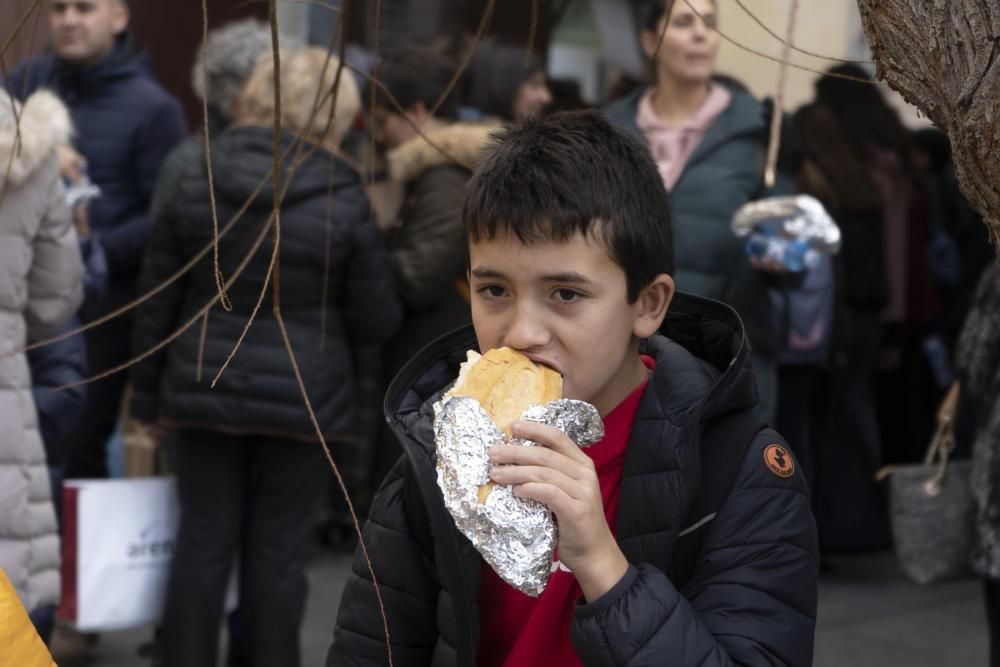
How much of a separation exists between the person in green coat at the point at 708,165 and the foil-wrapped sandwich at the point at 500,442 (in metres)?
2.65

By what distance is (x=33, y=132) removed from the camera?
12.9ft

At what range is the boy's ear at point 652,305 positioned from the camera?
2.09 metres

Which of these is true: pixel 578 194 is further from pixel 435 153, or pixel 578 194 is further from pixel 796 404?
pixel 796 404

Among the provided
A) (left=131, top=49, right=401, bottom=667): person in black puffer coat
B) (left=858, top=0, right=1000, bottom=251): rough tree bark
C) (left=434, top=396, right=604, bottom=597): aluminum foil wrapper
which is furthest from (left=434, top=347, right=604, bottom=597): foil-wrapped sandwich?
(left=131, top=49, right=401, bottom=667): person in black puffer coat

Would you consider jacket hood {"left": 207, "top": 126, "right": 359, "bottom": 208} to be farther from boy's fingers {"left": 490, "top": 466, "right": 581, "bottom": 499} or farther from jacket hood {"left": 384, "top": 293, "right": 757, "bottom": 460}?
boy's fingers {"left": 490, "top": 466, "right": 581, "bottom": 499}

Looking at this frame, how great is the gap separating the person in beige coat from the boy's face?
7.24ft

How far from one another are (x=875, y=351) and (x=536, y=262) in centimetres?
513

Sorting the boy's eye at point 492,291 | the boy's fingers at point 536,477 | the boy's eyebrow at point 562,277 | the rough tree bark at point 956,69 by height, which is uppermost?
the rough tree bark at point 956,69

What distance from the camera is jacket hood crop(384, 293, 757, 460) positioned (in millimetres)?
2029

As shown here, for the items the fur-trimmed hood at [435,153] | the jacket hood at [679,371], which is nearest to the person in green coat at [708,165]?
the fur-trimmed hood at [435,153]

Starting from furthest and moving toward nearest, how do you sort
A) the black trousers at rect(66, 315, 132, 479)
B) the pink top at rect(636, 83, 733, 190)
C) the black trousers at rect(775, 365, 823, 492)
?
the black trousers at rect(775, 365, 823, 492) → the black trousers at rect(66, 315, 132, 479) → the pink top at rect(636, 83, 733, 190)

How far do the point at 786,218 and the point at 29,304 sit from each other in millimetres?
2214

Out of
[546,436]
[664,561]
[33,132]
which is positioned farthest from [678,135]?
[546,436]

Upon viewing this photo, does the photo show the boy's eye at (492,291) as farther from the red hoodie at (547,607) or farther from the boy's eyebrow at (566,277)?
the red hoodie at (547,607)
